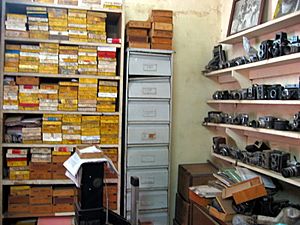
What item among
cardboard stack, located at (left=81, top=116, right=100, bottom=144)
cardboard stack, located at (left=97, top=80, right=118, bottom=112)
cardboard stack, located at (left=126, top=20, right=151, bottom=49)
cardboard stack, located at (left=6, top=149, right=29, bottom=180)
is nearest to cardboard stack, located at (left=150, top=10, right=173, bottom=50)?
cardboard stack, located at (left=126, top=20, right=151, bottom=49)

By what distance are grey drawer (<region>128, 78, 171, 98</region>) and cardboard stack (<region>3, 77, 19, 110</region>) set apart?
1021 mm

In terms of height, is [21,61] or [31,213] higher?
[21,61]

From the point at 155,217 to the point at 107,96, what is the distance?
1.27m

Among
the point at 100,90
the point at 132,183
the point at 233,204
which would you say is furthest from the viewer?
the point at 100,90

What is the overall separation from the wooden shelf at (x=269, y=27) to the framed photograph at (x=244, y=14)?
88mm

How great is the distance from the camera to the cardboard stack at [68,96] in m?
2.87

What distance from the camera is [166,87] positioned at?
3070 millimetres

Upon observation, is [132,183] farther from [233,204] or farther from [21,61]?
[21,61]

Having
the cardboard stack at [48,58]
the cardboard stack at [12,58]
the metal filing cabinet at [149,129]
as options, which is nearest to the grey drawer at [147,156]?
the metal filing cabinet at [149,129]

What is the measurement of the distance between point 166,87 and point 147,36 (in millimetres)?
535

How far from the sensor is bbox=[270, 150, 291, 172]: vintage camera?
2.10 meters

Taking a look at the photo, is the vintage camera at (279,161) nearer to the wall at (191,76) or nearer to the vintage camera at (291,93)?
the vintage camera at (291,93)

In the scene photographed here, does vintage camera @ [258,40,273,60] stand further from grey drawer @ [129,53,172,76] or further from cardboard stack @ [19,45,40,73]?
cardboard stack @ [19,45,40,73]

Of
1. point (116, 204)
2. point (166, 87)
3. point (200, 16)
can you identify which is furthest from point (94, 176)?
point (200, 16)
